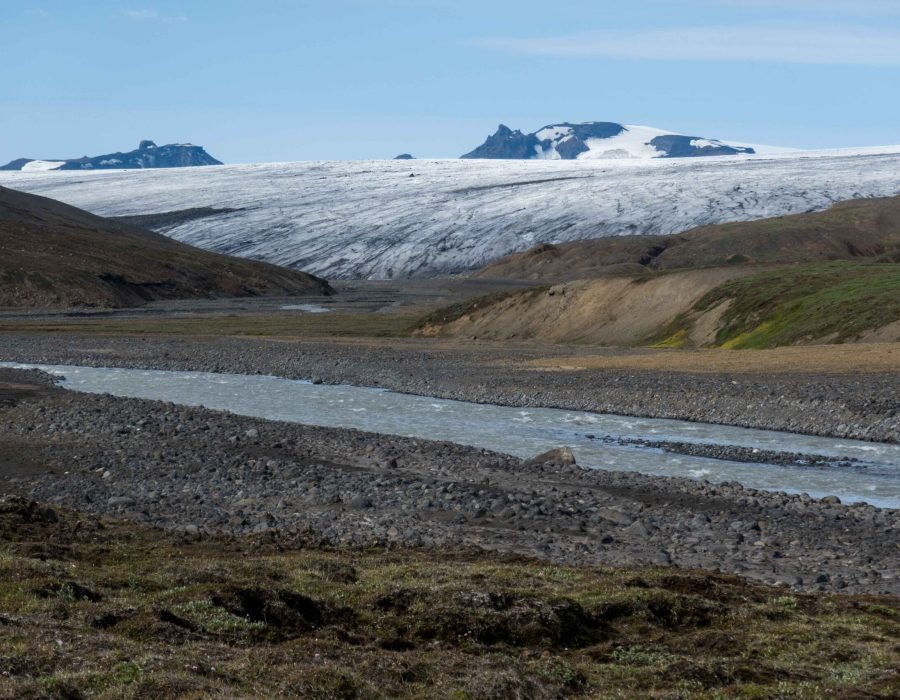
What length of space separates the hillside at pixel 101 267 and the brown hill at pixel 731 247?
23.1 metres

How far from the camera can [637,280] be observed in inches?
2490

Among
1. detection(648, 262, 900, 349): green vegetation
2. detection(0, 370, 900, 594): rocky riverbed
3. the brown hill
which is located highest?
the brown hill

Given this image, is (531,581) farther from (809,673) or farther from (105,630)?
(105,630)

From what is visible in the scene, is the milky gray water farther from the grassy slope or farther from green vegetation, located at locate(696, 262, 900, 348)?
green vegetation, located at locate(696, 262, 900, 348)

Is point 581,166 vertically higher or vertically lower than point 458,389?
higher

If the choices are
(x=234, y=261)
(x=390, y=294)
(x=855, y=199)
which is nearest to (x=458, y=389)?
(x=390, y=294)

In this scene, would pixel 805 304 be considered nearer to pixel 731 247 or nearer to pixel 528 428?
pixel 528 428

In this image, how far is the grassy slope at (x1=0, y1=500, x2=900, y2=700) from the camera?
28.4 feet

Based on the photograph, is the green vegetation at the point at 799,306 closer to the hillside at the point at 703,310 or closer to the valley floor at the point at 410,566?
the hillside at the point at 703,310

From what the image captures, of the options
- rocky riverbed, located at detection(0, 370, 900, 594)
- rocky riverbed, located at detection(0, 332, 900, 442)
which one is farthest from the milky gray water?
rocky riverbed, located at detection(0, 370, 900, 594)

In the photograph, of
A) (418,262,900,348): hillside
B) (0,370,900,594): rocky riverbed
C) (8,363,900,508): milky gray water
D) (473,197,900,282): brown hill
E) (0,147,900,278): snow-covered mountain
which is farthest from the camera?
(0,147,900,278): snow-covered mountain

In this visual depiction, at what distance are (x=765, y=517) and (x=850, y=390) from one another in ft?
50.2

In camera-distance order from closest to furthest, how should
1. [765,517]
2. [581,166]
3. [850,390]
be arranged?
[765,517] < [850,390] < [581,166]

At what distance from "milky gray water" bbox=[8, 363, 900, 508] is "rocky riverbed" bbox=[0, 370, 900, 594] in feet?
7.06
